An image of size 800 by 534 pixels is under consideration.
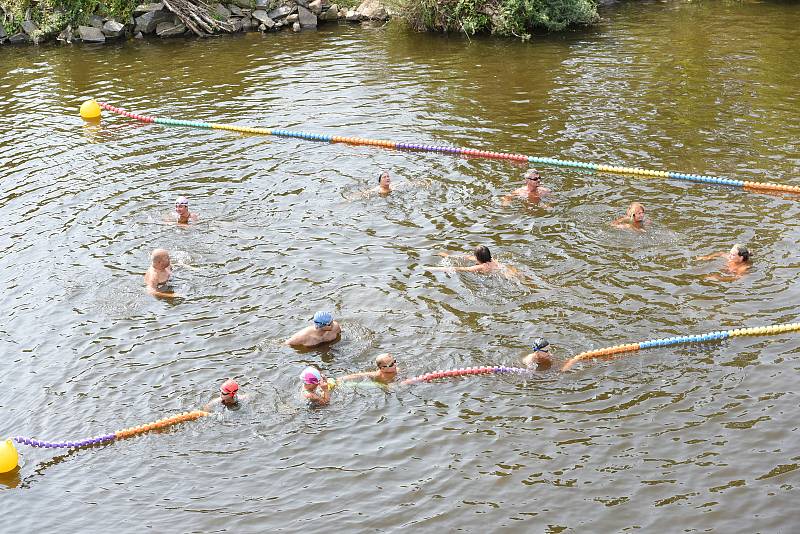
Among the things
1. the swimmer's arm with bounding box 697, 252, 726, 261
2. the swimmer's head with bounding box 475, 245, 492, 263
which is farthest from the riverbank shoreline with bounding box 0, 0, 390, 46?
the swimmer's arm with bounding box 697, 252, 726, 261

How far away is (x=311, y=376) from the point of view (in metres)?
12.1

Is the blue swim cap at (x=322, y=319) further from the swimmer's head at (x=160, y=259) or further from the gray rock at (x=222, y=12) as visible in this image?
the gray rock at (x=222, y=12)

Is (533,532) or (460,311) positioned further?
(460,311)

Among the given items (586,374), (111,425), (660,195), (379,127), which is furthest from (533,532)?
(379,127)

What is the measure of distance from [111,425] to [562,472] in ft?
20.0

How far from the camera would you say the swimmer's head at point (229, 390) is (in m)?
12.1

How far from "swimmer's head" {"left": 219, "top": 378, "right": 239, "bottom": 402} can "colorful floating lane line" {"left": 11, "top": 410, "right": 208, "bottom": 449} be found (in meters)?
0.35

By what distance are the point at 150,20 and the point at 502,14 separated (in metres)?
13.4

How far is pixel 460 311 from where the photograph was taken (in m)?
14.4

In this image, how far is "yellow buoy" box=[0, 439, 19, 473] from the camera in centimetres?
1120

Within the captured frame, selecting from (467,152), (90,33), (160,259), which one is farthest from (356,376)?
(90,33)

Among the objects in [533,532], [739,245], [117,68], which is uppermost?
[117,68]

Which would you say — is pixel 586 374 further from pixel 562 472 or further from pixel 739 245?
pixel 739 245

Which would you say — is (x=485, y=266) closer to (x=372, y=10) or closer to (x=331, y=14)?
(x=372, y=10)
